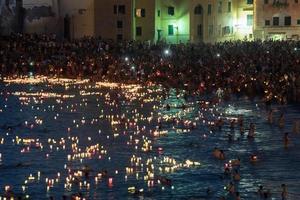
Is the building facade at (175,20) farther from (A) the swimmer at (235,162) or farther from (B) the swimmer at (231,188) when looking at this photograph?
(B) the swimmer at (231,188)

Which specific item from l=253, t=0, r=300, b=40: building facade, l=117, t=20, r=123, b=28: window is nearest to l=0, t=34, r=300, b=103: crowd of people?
l=117, t=20, r=123, b=28: window

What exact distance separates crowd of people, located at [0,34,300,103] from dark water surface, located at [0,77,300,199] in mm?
3225

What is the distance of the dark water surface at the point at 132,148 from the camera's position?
37.1 meters

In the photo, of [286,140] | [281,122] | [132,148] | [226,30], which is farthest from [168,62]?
[132,148]

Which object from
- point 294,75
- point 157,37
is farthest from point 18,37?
point 294,75

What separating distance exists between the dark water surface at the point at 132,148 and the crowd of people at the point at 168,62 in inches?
127

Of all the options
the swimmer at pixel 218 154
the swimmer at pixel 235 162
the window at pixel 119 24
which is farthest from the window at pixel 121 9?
the swimmer at pixel 235 162

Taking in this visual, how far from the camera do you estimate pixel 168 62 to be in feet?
258

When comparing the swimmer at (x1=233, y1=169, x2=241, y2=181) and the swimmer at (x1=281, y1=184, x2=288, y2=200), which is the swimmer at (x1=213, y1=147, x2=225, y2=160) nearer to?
the swimmer at (x1=233, y1=169, x2=241, y2=181)

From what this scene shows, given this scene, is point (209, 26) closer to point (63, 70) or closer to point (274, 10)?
point (274, 10)

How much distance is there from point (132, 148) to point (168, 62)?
112 feet

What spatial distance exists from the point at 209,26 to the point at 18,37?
20439 millimetres

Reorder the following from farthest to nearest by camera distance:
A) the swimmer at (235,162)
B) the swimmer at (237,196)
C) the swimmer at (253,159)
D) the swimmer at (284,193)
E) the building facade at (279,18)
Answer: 1. the building facade at (279,18)
2. the swimmer at (253,159)
3. the swimmer at (235,162)
4. the swimmer at (284,193)
5. the swimmer at (237,196)

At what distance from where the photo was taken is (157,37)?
94.1 m
